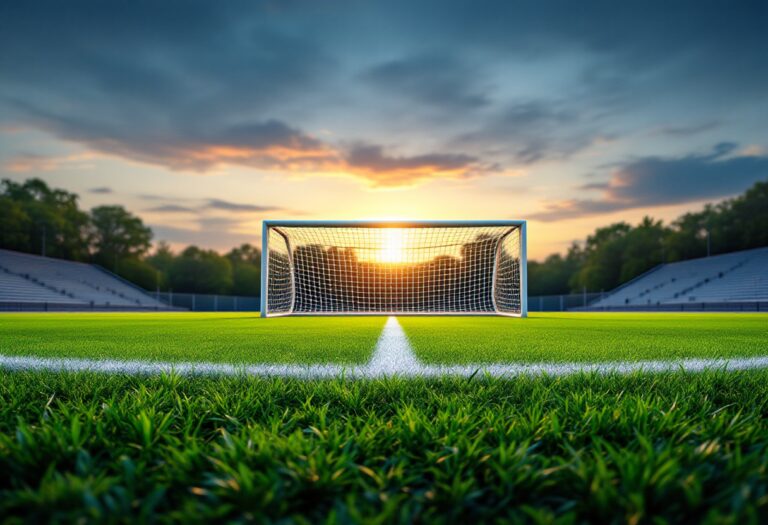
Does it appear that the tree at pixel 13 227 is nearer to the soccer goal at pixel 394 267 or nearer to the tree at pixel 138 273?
the tree at pixel 138 273

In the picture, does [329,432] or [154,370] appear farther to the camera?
[154,370]

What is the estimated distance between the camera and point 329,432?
126cm

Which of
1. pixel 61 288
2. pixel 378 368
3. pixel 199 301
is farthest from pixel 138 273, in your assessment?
pixel 378 368

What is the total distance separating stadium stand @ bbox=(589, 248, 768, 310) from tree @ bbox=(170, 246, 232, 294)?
39170 millimetres

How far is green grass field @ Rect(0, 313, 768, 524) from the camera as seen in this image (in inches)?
34.7

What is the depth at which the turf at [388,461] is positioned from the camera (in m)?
0.88

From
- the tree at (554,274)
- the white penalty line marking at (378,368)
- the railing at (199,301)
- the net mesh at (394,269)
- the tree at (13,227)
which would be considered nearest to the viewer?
the white penalty line marking at (378,368)

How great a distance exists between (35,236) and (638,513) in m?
55.7

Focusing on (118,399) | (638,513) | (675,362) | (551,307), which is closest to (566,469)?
(638,513)

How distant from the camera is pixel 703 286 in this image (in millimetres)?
31906

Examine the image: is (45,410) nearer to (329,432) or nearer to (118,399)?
(118,399)

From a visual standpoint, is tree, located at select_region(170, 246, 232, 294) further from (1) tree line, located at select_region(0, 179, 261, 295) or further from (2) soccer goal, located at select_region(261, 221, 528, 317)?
(2) soccer goal, located at select_region(261, 221, 528, 317)

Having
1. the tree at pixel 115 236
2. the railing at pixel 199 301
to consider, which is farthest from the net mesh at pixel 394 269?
the tree at pixel 115 236

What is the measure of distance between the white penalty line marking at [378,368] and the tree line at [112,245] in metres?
52.0
